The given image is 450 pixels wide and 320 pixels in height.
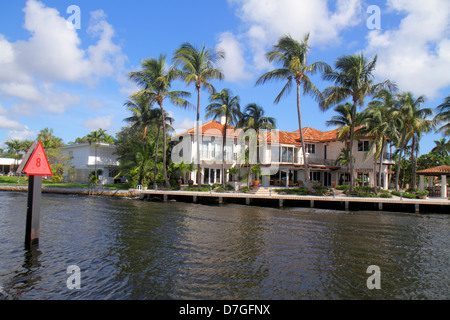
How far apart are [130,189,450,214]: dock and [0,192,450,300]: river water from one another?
10.1 metres

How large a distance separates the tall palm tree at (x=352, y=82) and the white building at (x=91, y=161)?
A: 30866 mm

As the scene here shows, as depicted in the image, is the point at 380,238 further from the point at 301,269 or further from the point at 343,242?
the point at 301,269

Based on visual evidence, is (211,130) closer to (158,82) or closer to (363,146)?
(158,82)

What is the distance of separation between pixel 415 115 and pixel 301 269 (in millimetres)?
32872

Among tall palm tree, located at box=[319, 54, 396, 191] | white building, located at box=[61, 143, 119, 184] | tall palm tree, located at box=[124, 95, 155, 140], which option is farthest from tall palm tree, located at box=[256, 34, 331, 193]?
white building, located at box=[61, 143, 119, 184]

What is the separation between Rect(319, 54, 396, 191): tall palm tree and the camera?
92.8 feet

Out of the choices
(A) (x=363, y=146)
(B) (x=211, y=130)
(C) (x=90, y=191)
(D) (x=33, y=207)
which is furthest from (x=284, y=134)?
(D) (x=33, y=207)

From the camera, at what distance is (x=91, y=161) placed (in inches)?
1679

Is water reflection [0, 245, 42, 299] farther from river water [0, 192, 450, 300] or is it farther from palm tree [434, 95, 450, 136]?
palm tree [434, 95, 450, 136]

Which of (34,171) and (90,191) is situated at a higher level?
(34,171)

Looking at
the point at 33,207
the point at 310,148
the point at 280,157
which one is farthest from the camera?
the point at 310,148

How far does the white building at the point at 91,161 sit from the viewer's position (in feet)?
140

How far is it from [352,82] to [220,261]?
25779 millimetres
